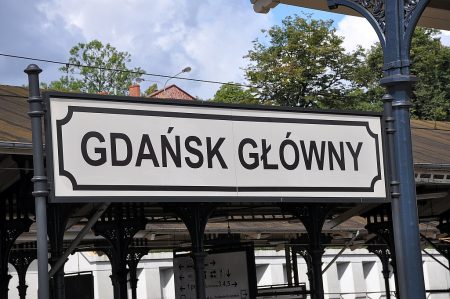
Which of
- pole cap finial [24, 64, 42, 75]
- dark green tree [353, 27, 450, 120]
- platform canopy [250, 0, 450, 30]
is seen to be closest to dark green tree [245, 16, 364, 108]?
dark green tree [353, 27, 450, 120]

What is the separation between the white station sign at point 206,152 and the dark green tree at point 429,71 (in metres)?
50.1

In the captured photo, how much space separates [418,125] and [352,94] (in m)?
27.0

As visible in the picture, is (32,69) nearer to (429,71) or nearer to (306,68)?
(306,68)

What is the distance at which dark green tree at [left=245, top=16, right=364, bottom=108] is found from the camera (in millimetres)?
48281

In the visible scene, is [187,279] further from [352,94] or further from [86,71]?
[86,71]

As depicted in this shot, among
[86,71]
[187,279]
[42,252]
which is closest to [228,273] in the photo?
[187,279]

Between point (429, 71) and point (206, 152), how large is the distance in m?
54.0

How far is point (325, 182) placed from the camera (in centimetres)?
773

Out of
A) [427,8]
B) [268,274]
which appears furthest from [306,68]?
[427,8]

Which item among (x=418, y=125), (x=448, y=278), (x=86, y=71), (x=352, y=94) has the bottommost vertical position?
(x=448, y=278)

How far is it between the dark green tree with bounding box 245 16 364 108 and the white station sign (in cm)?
3986

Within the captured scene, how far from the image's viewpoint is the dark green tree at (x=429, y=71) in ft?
192

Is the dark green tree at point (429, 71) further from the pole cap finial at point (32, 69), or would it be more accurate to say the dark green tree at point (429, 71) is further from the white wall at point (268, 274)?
the pole cap finial at point (32, 69)

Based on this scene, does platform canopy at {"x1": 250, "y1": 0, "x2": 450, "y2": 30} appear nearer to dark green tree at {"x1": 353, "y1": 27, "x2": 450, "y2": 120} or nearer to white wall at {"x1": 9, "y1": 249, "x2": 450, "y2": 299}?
white wall at {"x1": 9, "y1": 249, "x2": 450, "y2": 299}
